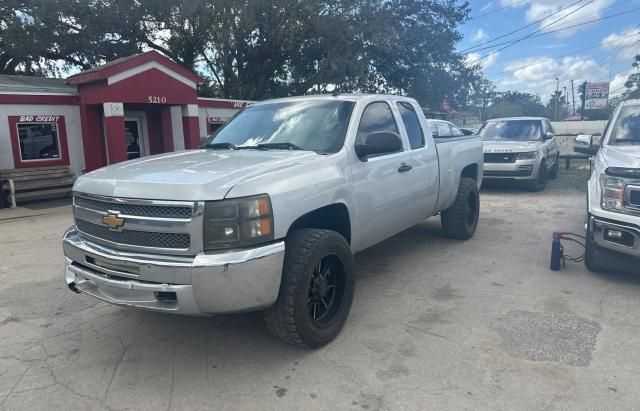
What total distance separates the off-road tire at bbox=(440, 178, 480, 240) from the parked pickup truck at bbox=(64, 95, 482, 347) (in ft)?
5.98

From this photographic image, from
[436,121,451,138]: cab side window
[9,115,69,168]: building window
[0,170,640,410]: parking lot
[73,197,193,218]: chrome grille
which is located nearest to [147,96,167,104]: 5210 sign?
[9,115,69,168]: building window

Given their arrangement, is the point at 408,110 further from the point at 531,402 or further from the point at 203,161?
the point at 531,402

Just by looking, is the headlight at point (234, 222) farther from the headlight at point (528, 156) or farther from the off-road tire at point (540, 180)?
the off-road tire at point (540, 180)

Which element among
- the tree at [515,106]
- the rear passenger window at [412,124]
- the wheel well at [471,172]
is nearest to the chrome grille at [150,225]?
the rear passenger window at [412,124]

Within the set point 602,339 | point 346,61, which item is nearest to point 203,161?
point 602,339

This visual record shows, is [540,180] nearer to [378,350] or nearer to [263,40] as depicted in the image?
[378,350]

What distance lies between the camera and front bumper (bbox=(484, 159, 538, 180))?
1090 centimetres

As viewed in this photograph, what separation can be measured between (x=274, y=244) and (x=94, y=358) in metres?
1.71

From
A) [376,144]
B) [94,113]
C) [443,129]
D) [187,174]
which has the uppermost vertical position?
[94,113]

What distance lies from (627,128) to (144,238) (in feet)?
18.7

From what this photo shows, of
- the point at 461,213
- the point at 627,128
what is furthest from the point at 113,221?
the point at 627,128

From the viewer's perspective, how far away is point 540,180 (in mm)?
11398

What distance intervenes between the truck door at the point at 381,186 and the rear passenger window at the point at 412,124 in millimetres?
238

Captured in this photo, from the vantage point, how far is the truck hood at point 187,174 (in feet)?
9.56
